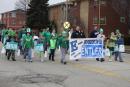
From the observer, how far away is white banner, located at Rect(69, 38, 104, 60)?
75.0 feet

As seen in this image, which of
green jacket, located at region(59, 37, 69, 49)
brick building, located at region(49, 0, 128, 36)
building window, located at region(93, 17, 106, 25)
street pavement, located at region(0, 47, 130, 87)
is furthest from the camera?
building window, located at region(93, 17, 106, 25)

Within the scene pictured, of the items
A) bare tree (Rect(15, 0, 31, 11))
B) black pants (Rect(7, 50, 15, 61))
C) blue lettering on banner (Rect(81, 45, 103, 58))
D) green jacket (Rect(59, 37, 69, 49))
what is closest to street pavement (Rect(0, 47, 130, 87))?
green jacket (Rect(59, 37, 69, 49))

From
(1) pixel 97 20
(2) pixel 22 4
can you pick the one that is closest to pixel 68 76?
(1) pixel 97 20

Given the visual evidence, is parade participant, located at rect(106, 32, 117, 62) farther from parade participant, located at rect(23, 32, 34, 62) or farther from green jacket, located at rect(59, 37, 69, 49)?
parade participant, located at rect(23, 32, 34, 62)

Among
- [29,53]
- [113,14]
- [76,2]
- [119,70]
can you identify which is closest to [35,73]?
[119,70]

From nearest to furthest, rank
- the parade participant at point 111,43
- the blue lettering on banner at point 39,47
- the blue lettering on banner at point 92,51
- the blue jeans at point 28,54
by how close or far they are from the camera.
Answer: the blue jeans at point 28,54 < the blue lettering on banner at point 92,51 < the parade participant at point 111,43 < the blue lettering on banner at point 39,47

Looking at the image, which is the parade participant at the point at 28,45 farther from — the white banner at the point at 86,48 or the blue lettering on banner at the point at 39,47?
the white banner at the point at 86,48

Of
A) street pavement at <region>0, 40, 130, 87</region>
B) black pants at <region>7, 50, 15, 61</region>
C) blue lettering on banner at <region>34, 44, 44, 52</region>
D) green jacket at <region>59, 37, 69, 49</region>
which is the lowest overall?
street pavement at <region>0, 40, 130, 87</region>

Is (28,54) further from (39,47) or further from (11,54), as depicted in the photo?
(11,54)

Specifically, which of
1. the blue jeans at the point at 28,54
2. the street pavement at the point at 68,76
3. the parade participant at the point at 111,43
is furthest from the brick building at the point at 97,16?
the street pavement at the point at 68,76

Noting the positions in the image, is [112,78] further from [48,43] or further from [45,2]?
[45,2]

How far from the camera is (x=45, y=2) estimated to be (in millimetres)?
80875

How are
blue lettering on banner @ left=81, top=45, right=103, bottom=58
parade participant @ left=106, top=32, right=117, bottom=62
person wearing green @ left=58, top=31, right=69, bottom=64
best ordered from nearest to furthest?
1. person wearing green @ left=58, top=31, right=69, bottom=64
2. blue lettering on banner @ left=81, top=45, right=103, bottom=58
3. parade participant @ left=106, top=32, right=117, bottom=62

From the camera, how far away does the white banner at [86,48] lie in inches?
900
